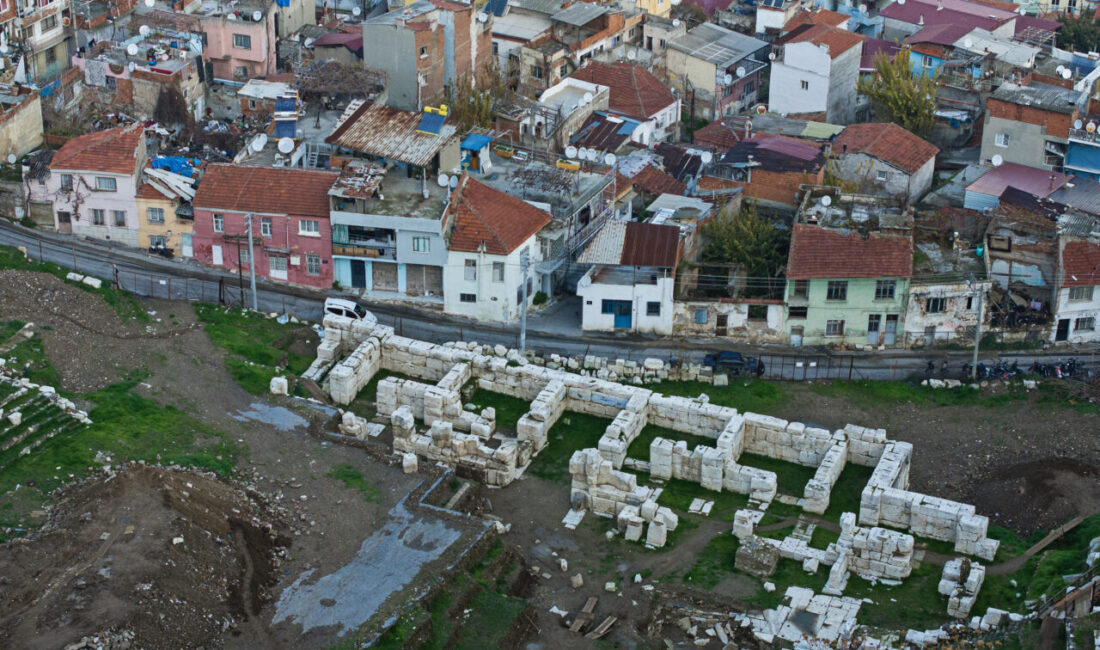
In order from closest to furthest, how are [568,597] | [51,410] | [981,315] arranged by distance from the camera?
1. [568,597]
2. [51,410]
3. [981,315]

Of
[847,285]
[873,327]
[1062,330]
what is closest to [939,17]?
[1062,330]

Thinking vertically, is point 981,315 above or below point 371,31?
below

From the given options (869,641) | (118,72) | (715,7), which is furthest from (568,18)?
(869,641)

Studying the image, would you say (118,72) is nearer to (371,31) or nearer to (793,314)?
(371,31)

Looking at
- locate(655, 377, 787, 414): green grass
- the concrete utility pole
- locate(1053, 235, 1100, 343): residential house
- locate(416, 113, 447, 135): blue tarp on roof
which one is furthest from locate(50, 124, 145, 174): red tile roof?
locate(1053, 235, 1100, 343): residential house

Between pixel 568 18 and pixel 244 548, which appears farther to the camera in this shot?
pixel 568 18

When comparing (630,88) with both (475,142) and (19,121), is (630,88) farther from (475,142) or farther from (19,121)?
(19,121)

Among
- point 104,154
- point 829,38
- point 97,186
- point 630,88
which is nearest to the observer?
point 104,154
